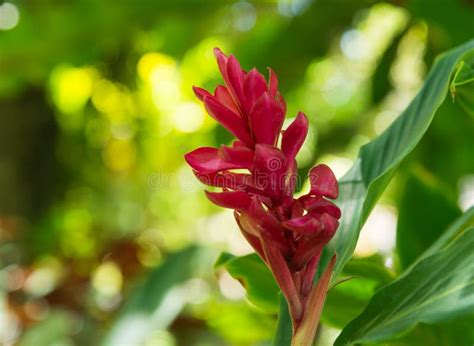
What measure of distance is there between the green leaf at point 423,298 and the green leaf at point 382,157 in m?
0.04

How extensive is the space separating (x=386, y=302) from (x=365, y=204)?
0.21ft

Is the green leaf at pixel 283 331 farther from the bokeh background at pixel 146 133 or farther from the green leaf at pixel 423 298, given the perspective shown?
the bokeh background at pixel 146 133

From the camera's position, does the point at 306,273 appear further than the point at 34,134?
No

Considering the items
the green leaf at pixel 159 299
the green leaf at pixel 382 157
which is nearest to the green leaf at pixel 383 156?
the green leaf at pixel 382 157

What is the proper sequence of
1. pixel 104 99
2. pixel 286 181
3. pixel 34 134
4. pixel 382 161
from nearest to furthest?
pixel 286 181
pixel 382 161
pixel 34 134
pixel 104 99

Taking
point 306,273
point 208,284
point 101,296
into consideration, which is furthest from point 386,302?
point 208,284

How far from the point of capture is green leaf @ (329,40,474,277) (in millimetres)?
502

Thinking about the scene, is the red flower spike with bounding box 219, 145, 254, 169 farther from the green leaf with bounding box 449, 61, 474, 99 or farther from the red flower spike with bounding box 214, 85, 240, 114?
the green leaf with bounding box 449, 61, 474, 99

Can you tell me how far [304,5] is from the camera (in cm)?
166

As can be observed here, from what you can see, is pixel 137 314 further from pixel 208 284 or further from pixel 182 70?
pixel 182 70

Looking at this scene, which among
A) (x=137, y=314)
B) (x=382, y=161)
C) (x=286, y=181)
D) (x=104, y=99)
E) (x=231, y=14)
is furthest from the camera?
(x=104, y=99)

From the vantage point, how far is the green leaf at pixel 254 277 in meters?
0.61

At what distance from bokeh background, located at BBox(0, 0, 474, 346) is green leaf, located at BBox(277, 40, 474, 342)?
24 cm

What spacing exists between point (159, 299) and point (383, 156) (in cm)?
61
